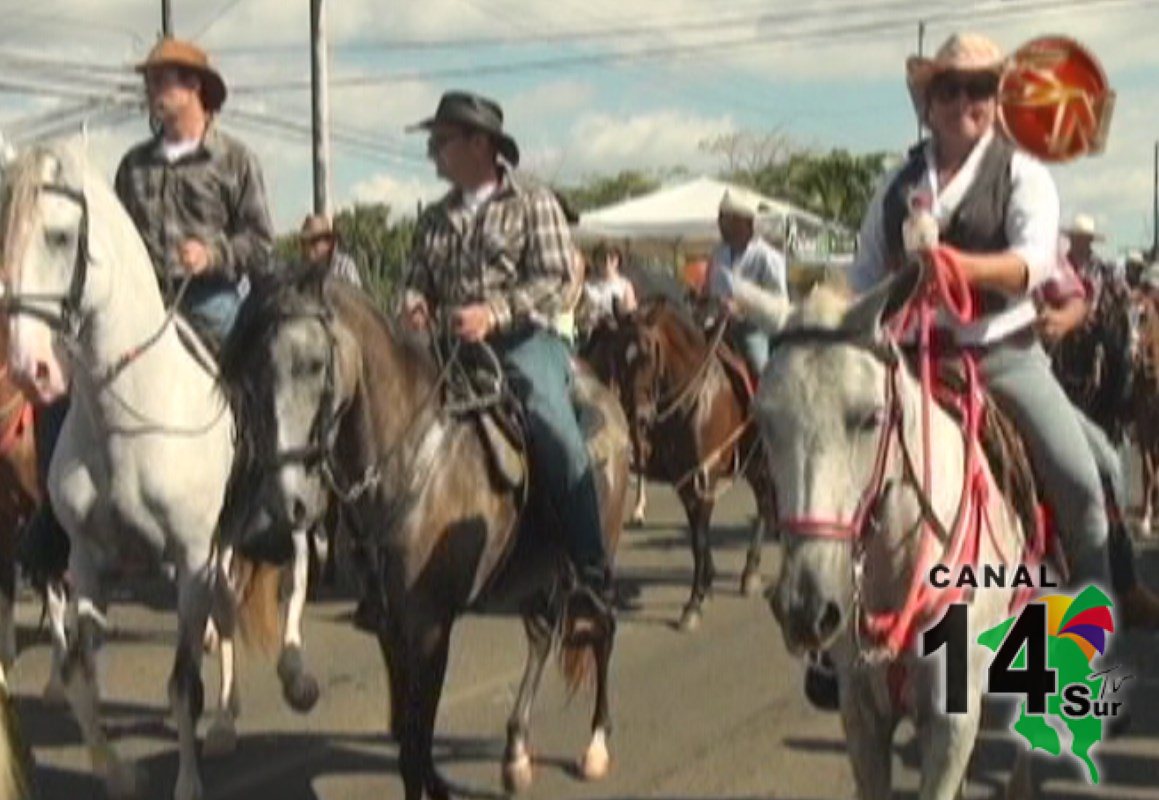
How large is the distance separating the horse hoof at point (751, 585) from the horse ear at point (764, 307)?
7686 mm

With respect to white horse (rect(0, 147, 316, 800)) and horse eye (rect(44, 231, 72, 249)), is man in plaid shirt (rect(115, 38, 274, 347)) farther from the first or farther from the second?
horse eye (rect(44, 231, 72, 249))

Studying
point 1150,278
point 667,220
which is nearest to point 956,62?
point 1150,278

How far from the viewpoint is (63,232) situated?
673cm

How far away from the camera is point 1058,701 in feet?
19.1

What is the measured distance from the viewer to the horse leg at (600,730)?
26.1 feet

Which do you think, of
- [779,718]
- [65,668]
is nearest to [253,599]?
[65,668]

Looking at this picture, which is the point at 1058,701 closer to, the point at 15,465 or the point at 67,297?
the point at 67,297

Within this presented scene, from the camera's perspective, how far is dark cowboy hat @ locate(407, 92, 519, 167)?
704 cm

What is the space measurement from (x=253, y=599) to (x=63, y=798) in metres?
1.13

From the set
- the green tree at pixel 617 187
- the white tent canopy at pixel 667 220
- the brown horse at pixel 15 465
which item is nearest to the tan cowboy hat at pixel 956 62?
the brown horse at pixel 15 465

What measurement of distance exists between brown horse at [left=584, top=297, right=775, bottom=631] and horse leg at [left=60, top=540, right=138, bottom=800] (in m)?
5.18

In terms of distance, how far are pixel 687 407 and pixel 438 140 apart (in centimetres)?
538

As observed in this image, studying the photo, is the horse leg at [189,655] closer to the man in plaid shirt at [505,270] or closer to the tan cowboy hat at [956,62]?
the man in plaid shirt at [505,270]

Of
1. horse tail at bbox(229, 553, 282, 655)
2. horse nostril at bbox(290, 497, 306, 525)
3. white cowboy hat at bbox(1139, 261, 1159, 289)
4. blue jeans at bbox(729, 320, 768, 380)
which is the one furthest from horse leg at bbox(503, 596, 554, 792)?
white cowboy hat at bbox(1139, 261, 1159, 289)
